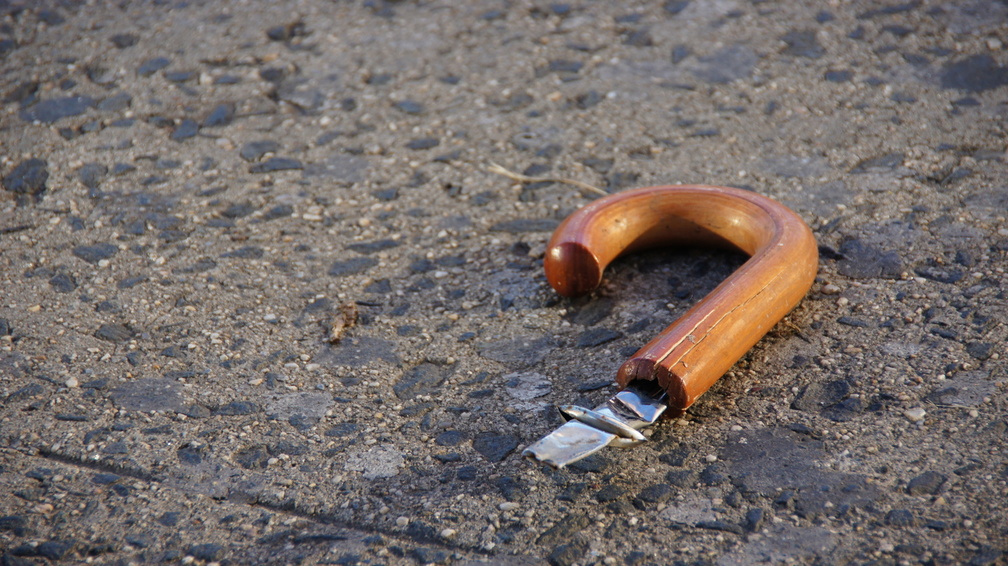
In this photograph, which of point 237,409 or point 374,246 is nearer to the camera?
point 237,409

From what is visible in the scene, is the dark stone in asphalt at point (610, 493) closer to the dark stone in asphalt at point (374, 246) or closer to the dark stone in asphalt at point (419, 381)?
the dark stone in asphalt at point (419, 381)

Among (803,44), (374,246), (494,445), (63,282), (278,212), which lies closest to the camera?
(494,445)

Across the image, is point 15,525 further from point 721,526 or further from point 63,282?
point 721,526

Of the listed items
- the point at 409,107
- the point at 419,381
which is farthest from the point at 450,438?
the point at 409,107

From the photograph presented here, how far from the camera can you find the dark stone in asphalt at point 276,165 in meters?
3.62

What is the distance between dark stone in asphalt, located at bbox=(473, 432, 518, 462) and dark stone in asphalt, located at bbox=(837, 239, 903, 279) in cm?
131

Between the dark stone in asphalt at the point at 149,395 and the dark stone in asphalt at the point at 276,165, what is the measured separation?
130 centimetres

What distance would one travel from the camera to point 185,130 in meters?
3.85

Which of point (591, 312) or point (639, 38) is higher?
point (639, 38)

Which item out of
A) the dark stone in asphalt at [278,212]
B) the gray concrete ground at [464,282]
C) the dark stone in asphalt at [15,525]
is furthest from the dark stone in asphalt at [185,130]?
the dark stone in asphalt at [15,525]

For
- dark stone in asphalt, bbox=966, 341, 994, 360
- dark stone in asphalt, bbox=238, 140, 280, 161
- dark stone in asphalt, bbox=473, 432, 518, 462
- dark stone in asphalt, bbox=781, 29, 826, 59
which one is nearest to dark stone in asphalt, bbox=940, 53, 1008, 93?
dark stone in asphalt, bbox=781, 29, 826, 59

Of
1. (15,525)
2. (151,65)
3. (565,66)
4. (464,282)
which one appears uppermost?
(151,65)

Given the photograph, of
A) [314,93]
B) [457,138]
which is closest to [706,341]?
[457,138]

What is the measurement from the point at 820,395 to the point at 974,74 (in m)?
2.25
